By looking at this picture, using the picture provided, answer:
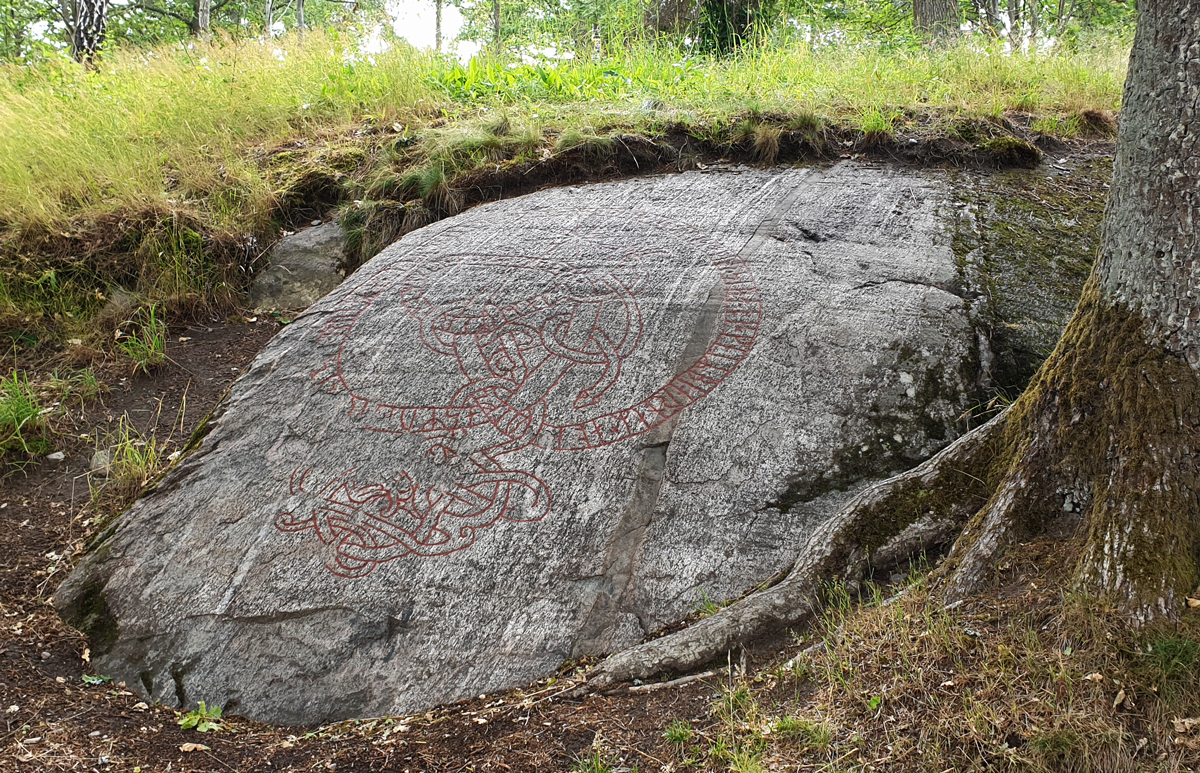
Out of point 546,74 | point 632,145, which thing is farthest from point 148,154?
point 632,145

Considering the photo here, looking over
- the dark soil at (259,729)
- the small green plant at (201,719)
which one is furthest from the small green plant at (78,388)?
the small green plant at (201,719)

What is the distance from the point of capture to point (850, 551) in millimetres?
2740

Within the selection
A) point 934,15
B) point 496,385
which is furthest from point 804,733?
point 934,15

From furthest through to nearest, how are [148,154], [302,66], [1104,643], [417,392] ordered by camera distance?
[302,66] < [148,154] < [417,392] < [1104,643]

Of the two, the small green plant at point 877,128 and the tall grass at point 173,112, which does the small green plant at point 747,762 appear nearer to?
the small green plant at point 877,128

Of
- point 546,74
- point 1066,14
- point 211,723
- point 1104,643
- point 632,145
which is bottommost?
point 211,723

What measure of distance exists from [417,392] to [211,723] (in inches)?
62.2

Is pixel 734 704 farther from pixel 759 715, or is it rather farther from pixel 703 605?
pixel 703 605

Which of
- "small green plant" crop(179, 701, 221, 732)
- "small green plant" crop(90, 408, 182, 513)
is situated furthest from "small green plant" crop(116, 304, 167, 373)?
"small green plant" crop(179, 701, 221, 732)

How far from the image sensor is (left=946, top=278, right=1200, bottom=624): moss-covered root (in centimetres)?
206

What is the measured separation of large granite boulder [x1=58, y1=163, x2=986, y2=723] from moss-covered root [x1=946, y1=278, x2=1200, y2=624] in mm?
746

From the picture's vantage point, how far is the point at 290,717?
278 centimetres

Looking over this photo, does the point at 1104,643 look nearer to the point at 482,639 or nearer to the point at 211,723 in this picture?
the point at 482,639

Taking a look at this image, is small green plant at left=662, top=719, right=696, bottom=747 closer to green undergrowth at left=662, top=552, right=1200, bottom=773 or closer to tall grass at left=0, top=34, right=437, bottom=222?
green undergrowth at left=662, top=552, right=1200, bottom=773
